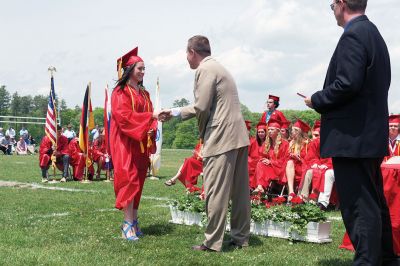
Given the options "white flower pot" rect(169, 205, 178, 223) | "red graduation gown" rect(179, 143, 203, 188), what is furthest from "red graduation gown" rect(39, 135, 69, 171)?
"white flower pot" rect(169, 205, 178, 223)

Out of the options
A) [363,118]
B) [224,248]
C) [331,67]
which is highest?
[331,67]

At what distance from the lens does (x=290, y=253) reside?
6184 millimetres

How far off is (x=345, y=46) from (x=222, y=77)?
1966mm

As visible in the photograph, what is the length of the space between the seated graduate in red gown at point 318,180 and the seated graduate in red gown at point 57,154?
915 centimetres

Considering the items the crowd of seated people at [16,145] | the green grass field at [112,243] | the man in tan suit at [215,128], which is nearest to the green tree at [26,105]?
the crowd of seated people at [16,145]

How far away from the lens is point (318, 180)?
1079 centimetres

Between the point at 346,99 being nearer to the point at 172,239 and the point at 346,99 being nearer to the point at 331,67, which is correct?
the point at 331,67

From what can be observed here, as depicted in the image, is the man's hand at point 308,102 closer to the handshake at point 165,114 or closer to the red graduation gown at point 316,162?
the handshake at point 165,114

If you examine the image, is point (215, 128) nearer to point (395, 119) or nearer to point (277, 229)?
point (277, 229)

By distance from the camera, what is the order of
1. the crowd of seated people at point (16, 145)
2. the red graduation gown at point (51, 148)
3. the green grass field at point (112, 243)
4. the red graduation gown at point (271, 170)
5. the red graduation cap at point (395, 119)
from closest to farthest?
1. the green grass field at point (112, 243)
2. the red graduation cap at point (395, 119)
3. the red graduation gown at point (271, 170)
4. the red graduation gown at point (51, 148)
5. the crowd of seated people at point (16, 145)

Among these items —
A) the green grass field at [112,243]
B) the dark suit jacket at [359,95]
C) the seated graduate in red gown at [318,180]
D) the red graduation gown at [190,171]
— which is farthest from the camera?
the red graduation gown at [190,171]

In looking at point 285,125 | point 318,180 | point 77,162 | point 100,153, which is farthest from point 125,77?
point 100,153

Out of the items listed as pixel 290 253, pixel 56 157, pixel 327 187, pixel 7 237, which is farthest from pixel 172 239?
pixel 56 157

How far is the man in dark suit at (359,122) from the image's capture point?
4.45m
